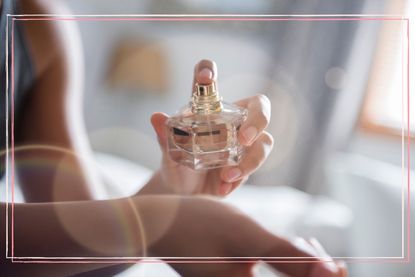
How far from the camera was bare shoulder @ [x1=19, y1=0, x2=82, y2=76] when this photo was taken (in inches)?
27.9

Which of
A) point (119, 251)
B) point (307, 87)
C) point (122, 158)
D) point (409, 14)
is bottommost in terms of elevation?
point (119, 251)

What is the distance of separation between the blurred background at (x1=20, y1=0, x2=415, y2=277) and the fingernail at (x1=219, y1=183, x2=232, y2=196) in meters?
0.01

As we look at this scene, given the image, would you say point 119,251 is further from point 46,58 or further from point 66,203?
point 46,58

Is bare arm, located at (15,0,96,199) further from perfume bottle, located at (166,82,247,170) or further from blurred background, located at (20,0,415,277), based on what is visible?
perfume bottle, located at (166,82,247,170)

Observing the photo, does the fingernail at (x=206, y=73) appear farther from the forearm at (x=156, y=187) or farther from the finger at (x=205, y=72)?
the forearm at (x=156, y=187)

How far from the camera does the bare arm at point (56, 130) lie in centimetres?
71

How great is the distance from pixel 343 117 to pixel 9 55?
48cm

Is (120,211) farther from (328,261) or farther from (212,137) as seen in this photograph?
(328,261)

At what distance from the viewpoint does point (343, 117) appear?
0.73 metres

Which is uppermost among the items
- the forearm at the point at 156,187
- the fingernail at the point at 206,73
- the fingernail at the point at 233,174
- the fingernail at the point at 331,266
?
the fingernail at the point at 206,73

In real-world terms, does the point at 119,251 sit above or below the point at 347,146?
below

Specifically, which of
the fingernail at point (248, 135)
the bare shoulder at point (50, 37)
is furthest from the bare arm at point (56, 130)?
the fingernail at point (248, 135)

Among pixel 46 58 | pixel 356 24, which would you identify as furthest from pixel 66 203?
pixel 356 24

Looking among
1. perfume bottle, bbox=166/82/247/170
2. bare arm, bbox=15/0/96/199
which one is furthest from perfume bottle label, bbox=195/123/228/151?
bare arm, bbox=15/0/96/199
